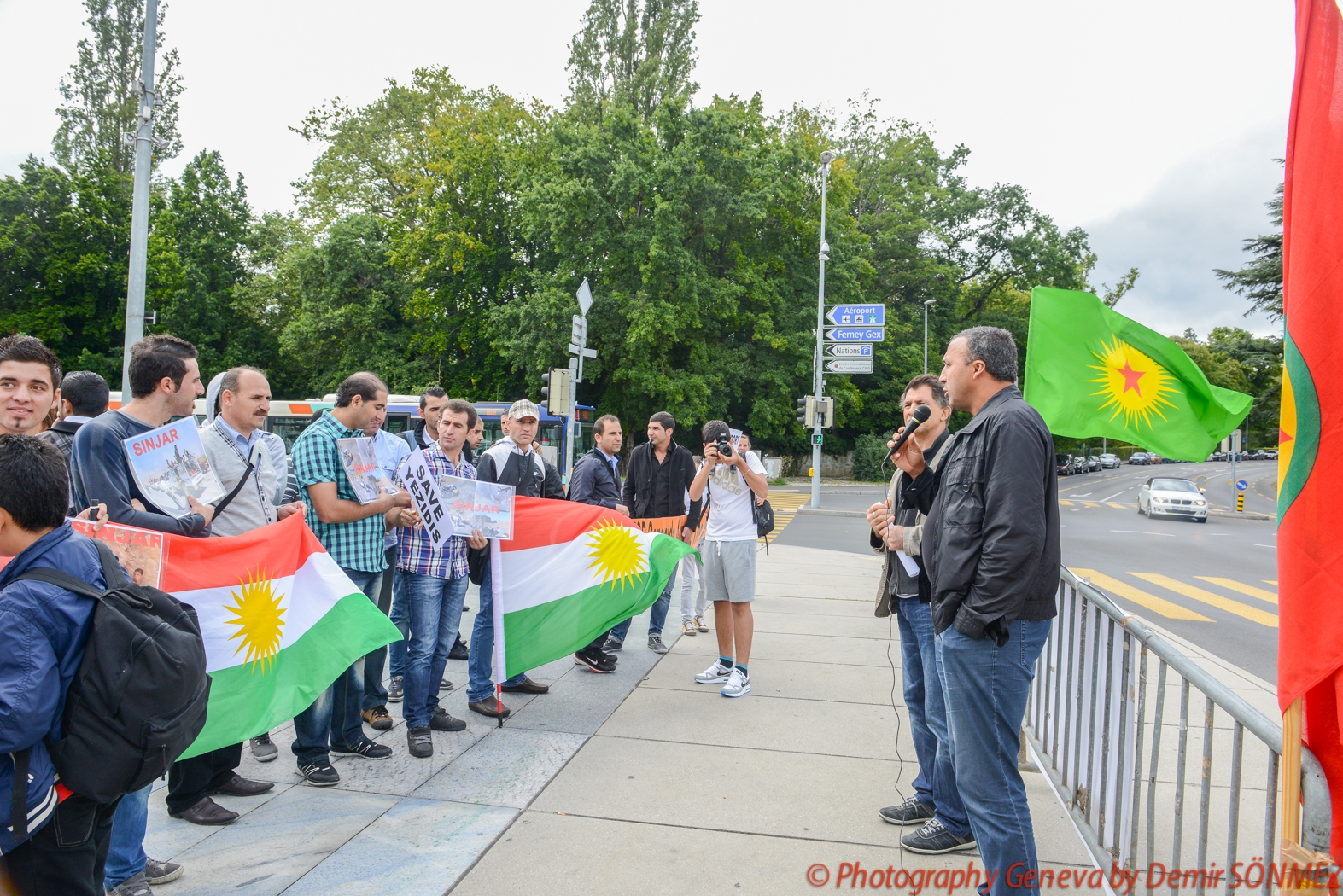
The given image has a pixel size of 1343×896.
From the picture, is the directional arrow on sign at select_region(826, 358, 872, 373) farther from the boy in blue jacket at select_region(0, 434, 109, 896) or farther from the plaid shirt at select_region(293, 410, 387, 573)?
the boy in blue jacket at select_region(0, 434, 109, 896)

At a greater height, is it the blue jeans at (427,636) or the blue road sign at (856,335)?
the blue road sign at (856,335)

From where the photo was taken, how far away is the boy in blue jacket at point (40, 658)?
1999 millimetres

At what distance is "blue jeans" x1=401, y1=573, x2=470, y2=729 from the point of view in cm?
452

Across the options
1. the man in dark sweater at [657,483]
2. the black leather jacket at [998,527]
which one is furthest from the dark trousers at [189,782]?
the man in dark sweater at [657,483]

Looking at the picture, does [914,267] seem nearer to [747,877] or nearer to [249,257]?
[249,257]

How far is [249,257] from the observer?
1654 inches

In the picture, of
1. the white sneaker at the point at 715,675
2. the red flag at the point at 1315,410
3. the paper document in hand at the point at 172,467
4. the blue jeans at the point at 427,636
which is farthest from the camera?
the white sneaker at the point at 715,675

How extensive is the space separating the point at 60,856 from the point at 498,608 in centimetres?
290

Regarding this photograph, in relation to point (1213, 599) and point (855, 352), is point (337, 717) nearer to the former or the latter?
point (1213, 599)

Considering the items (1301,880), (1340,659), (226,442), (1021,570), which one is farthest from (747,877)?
(226,442)

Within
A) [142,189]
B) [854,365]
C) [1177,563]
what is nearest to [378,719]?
[142,189]

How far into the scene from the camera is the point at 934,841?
3.45 m

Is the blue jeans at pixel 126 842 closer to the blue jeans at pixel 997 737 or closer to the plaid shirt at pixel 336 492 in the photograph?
the plaid shirt at pixel 336 492

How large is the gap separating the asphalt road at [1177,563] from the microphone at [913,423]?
550cm
